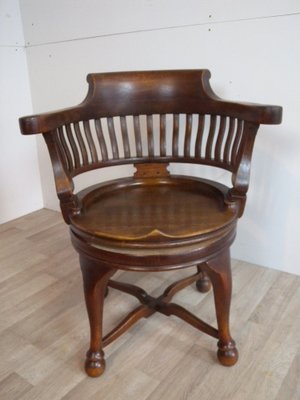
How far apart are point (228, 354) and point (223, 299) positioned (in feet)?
0.64

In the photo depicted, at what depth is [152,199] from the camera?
3.53 feet

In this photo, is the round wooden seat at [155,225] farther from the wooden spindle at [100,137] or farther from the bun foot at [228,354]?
the bun foot at [228,354]

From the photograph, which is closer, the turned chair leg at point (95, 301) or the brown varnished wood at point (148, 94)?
the turned chair leg at point (95, 301)

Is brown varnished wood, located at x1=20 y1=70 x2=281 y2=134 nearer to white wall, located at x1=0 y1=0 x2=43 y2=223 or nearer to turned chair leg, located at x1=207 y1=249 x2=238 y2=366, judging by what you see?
turned chair leg, located at x1=207 y1=249 x2=238 y2=366

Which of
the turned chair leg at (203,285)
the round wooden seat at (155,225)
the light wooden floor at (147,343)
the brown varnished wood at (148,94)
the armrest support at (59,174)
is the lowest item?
the light wooden floor at (147,343)

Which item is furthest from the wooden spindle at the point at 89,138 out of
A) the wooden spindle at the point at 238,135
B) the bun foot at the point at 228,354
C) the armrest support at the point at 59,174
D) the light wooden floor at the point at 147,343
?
the bun foot at the point at 228,354

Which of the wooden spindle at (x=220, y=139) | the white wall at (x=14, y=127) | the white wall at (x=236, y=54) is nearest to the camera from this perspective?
the wooden spindle at (x=220, y=139)

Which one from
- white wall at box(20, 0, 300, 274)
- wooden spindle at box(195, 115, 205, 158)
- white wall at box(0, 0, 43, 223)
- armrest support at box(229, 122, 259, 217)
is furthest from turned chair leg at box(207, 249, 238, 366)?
white wall at box(0, 0, 43, 223)

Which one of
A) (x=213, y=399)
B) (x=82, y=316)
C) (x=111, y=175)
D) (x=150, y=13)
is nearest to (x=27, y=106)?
(x=111, y=175)

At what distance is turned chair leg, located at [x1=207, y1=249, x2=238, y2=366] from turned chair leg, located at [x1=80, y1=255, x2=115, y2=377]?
0.27m

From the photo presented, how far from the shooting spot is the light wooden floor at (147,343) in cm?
99

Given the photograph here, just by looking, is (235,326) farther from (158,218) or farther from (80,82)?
(80,82)

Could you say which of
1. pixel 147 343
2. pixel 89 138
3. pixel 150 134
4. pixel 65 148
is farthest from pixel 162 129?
pixel 147 343

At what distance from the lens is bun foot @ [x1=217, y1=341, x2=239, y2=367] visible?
1040 millimetres
